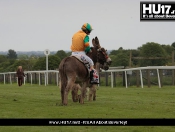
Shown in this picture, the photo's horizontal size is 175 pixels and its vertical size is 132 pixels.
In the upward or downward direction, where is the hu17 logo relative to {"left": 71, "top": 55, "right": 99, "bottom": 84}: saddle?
upward

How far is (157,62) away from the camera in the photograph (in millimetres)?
46375

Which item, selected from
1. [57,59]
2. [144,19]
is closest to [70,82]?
[144,19]

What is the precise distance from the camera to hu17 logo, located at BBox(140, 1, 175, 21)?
18.8 metres

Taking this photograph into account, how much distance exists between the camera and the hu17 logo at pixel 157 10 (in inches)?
741

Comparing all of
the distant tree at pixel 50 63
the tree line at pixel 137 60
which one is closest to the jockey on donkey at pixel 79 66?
the tree line at pixel 137 60

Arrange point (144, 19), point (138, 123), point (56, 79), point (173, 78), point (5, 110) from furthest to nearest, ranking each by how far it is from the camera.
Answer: point (56, 79) → point (173, 78) → point (144, 19) → point (5, 110) → point (138, 123)

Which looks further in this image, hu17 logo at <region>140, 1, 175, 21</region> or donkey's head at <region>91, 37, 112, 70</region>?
hu17 logo at <region>140, 1, 175, 21</region>

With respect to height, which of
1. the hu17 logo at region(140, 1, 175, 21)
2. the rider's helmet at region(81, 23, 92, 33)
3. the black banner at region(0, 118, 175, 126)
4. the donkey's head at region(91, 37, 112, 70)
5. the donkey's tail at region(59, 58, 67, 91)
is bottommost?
the black banner at region(0, 118, 175, 126)

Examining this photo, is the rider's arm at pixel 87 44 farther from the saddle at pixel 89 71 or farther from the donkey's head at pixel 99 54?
the donkey's head at pixel 99 54

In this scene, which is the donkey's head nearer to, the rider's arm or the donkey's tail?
the rider's arm

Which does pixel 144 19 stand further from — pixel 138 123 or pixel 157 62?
pixel 157 62

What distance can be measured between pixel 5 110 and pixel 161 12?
8.89m

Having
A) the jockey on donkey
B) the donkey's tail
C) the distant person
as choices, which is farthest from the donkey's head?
the donkey's tail

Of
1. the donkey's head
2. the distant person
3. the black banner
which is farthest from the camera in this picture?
the donkey's head
